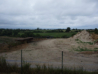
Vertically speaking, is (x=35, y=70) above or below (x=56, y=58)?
above

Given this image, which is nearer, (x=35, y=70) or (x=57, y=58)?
(x=35, y=70)

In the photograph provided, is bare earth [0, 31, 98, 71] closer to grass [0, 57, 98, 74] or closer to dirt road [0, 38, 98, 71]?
dirt road [0, 38, 98, 71]

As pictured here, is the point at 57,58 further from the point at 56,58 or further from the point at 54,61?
the point at 54,61

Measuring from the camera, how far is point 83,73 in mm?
7289

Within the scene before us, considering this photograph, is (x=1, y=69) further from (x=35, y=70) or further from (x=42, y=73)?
(x=42, y=73)

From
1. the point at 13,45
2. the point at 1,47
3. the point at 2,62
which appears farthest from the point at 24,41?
the point at 2,62

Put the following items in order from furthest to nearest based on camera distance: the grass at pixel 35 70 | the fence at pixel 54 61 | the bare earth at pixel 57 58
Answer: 1. the bare earth at pixel 57 58
2. the fence at pixel 54 61
3. the grass at pixel 35 70

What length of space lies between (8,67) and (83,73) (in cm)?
542

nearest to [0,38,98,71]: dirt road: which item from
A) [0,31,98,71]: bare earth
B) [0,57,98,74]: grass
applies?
[0,31,98,71]: bare earth

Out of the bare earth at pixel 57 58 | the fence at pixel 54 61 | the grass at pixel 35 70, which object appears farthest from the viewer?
the bare earth at pixel 57 58

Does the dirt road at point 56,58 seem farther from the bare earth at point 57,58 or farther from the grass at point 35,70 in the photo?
the grass at point 35,70

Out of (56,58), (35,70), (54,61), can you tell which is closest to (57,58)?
(56,58)

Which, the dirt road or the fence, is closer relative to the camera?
the fence

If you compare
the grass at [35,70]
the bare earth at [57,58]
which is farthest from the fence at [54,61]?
the grass at [35,70]
